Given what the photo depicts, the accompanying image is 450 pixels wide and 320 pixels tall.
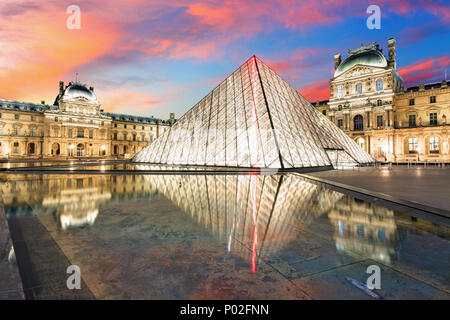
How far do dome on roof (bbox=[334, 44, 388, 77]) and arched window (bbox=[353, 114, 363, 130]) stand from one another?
9.09 metres

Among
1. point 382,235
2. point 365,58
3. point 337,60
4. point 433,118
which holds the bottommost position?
point 382,235

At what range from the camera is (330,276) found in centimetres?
218

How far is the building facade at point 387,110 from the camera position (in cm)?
3719

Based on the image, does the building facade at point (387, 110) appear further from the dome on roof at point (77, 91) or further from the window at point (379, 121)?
the dome on roof at point (77, 91)

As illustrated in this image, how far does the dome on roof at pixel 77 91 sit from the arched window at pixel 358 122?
A: 185ft

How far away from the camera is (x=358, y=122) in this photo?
44.2m

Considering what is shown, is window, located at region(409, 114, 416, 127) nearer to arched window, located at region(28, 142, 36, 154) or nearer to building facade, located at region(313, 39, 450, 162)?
building facade, located at region(313, 39, 450, 162)

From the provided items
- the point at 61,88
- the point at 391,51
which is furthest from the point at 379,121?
the point at 61,88

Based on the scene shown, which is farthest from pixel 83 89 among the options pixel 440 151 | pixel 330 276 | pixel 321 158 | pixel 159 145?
pixel 440 151

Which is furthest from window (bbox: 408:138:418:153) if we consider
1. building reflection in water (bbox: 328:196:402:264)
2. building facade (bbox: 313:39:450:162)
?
building reflection in water (bbox: 328:196:402:264)

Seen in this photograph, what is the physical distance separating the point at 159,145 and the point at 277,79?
1363 centimetres

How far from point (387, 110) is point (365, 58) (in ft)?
34.1

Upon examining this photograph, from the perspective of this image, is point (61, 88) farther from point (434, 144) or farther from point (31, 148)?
point (434, 144)

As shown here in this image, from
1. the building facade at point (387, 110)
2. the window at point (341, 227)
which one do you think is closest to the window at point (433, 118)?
the building facade at point (387, 110)
